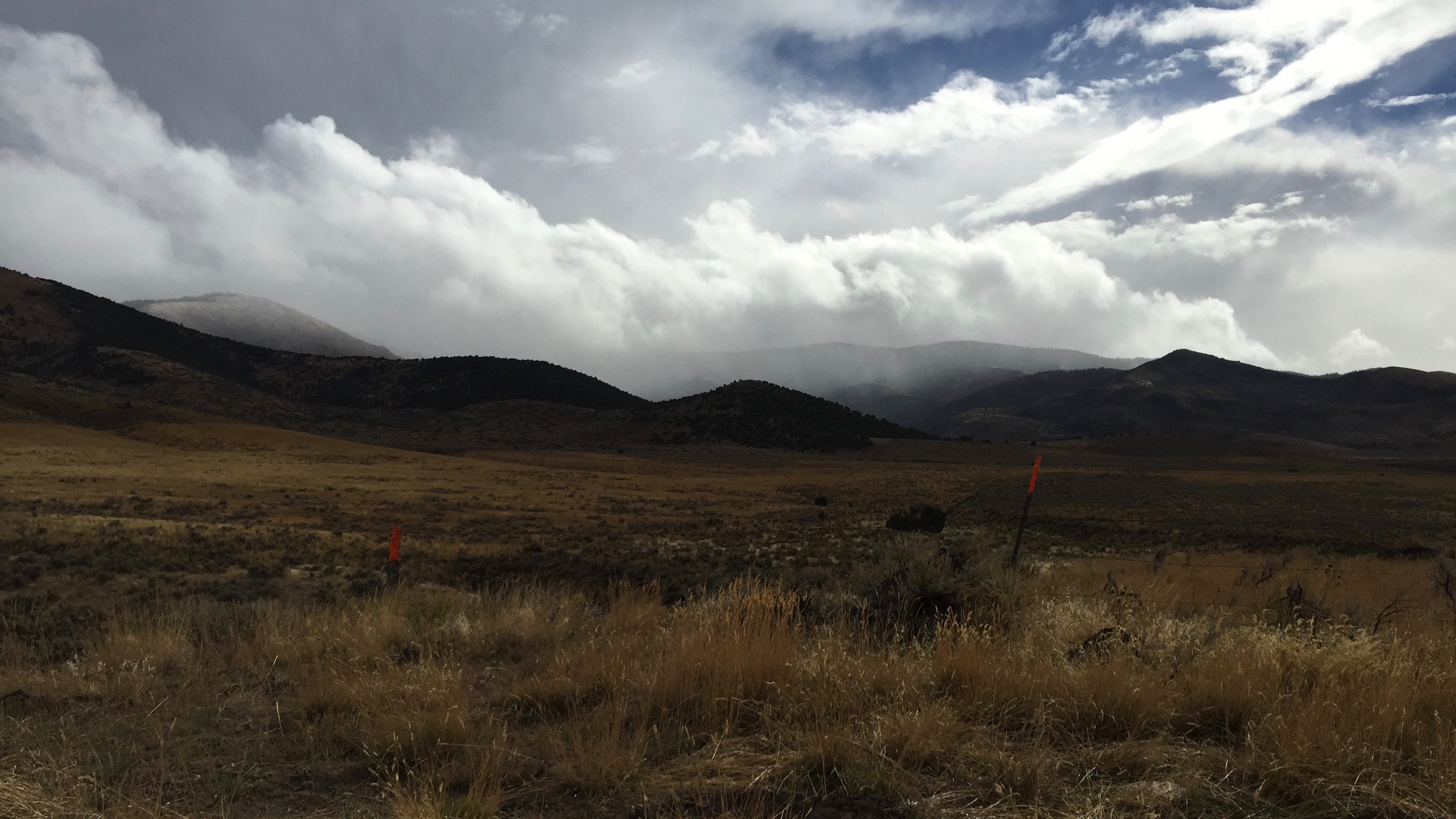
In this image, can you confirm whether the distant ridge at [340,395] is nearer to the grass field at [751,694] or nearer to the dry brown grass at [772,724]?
the grass field at [751,694]

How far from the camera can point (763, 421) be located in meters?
114

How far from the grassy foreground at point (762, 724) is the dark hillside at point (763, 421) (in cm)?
10016

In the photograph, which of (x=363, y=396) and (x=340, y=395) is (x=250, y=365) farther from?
(x=363, y=396)

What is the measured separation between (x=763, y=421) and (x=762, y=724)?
110 m

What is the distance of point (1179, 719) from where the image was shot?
422 cm

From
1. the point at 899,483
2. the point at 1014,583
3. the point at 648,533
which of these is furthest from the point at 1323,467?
the point at 1014,583

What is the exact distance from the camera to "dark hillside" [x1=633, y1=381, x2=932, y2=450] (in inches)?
4281

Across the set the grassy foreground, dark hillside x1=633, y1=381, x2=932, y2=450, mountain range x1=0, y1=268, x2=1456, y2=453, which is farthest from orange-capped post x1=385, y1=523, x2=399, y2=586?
dark hillside x1=633, y1=381, x2=932, y2=450

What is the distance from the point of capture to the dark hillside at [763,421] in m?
109

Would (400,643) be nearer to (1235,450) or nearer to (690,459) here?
(690,459)

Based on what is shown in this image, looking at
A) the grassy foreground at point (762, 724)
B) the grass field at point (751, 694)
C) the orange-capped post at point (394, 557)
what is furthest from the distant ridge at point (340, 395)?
the grassy foreground at point (762, 724)

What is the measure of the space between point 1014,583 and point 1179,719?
11.3ft

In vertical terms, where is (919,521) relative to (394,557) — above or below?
below

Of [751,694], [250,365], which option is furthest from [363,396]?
[751,694]
